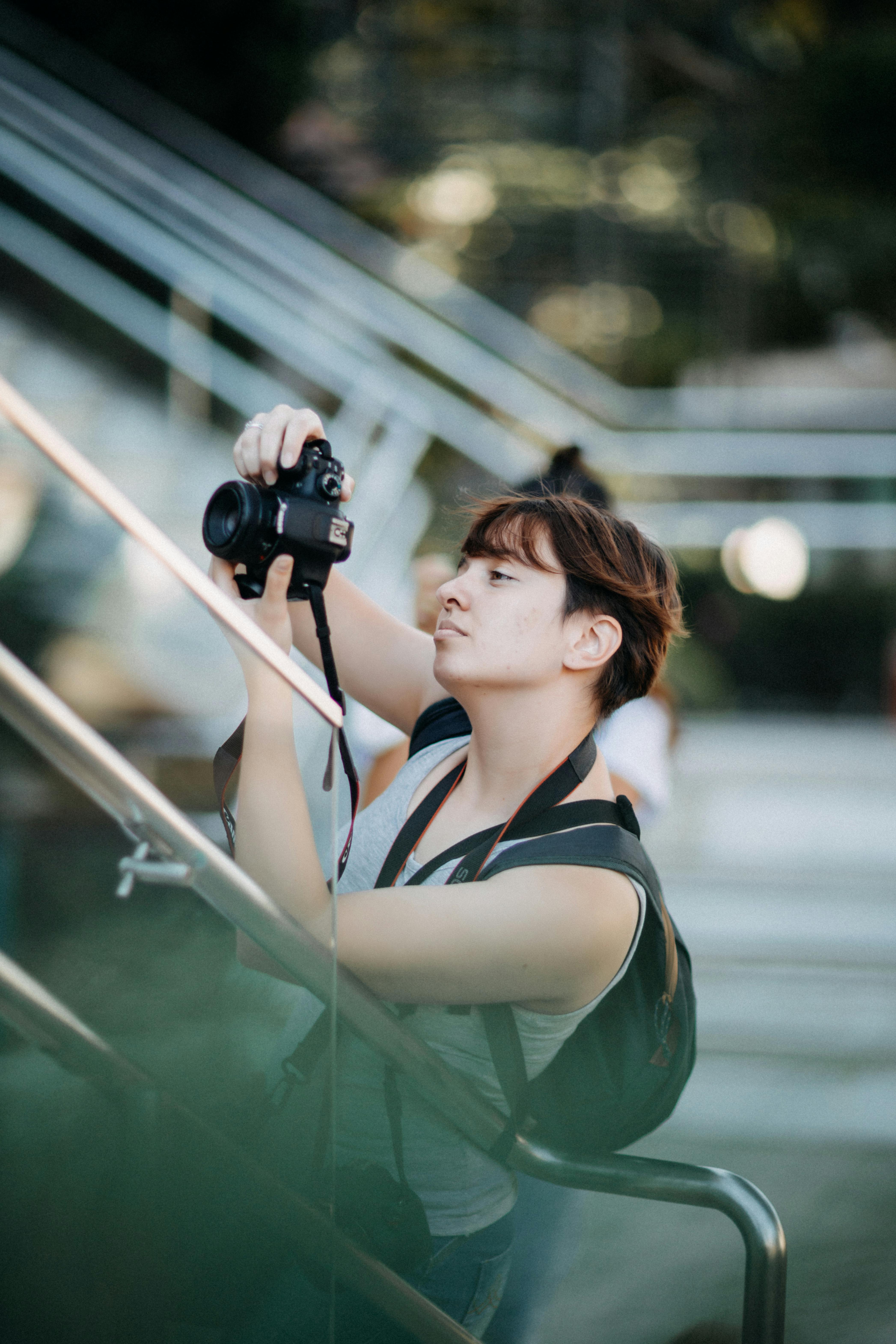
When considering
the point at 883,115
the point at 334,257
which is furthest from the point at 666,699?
the point at 883,115

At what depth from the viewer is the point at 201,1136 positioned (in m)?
1.02

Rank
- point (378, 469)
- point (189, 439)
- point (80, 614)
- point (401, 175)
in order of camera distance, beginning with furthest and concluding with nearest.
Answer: point (401, 175) < point (189, 439) < point (378, 469) < point (80, 614)

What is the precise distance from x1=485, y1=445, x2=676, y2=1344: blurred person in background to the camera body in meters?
0.32

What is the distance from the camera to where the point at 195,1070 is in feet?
3.34

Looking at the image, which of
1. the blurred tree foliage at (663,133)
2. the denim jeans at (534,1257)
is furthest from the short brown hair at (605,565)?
the blurred tree foliage at (663,133)

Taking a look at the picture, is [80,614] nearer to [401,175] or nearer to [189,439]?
[189,439]

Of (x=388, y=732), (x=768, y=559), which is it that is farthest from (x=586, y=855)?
(x=768, y=559)

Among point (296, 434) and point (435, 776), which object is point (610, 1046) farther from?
point (296, 434)

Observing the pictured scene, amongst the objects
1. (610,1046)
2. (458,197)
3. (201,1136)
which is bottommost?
(201,1136)

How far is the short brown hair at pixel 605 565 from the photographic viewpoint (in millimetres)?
1330

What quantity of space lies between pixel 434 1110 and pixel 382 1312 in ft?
0.60

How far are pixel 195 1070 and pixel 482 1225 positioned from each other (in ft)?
1.34

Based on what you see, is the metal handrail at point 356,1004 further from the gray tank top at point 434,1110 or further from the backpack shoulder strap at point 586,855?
the backpack shoulder strap at point 586,855

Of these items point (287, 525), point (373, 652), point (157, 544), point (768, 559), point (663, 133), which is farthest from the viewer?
point (663, 133)
